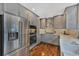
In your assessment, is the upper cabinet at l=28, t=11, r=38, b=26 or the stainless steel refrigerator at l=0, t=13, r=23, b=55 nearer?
the stainless steel refrigerator at l=0, t=13, r=23, b=55

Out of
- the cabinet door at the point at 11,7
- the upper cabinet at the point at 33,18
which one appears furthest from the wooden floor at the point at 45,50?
the cabinet door at the point at 11,7

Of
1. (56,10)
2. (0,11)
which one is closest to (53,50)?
(56,10)

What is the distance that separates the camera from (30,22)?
1.52 meters

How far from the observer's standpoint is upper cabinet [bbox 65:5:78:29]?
4.55 ft

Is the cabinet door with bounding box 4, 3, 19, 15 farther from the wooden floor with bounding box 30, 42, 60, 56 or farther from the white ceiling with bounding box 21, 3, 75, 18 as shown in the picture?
the wooden floor with bounding box 30, 42, 60, 56

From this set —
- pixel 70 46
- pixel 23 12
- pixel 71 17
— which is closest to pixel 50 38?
pixel 70 46

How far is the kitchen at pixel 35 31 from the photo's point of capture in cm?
139

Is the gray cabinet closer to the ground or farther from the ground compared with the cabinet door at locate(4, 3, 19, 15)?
closer to the ground

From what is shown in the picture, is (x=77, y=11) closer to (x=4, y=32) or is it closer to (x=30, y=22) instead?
(x=30, y=22)

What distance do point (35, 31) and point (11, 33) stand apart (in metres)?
Answer: 0.35

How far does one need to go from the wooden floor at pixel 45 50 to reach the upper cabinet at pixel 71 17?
363 mm

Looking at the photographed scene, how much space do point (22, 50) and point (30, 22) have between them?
43cm

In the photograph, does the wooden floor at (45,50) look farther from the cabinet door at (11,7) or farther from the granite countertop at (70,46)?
the cabinet door at (11,7)

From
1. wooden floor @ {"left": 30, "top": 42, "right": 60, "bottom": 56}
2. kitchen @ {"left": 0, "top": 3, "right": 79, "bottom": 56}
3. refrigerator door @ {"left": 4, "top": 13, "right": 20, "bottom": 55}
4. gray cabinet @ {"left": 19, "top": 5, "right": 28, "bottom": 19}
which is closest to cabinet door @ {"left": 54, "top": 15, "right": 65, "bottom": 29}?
kitchen @ {"left": 0, "top": 3, "right": 79, "bottom": 56}
